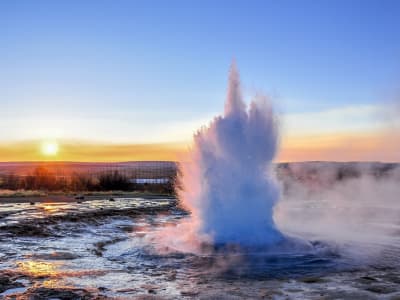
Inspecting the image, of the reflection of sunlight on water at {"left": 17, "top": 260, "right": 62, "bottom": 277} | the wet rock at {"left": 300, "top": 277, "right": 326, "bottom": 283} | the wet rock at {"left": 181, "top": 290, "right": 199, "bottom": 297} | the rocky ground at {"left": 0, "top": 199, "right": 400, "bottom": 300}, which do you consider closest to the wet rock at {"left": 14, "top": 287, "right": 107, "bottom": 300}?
the rocky ground at {"left": 0, "top": 199, "right": 400, "bottom": 300}

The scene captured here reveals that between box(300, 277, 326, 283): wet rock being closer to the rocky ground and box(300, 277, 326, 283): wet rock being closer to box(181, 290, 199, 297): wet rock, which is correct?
the rocky ground

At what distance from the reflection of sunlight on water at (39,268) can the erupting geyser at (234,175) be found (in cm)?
371

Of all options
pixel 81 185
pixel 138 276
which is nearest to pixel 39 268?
pixel 138 276

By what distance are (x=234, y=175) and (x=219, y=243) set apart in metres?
1.77

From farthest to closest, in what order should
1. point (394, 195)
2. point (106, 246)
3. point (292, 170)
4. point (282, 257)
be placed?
point (292, 170) → point (394, 195) → point (106, 246) → point (282, 257)

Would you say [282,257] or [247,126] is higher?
[247,126]

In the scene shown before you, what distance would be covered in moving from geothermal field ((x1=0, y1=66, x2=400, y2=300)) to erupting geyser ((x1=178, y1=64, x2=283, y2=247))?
0.03 metres

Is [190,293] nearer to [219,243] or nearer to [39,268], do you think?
[39,268]

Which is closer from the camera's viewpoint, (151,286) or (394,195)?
(151,286)

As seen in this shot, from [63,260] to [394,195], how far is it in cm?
2148

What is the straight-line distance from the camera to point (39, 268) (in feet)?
28.0

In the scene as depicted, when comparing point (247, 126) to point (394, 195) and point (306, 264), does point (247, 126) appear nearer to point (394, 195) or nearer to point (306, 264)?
point (306, 264)

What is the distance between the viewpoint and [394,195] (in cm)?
2622

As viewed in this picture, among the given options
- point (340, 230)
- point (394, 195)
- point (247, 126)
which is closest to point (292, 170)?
point (394, 195)
